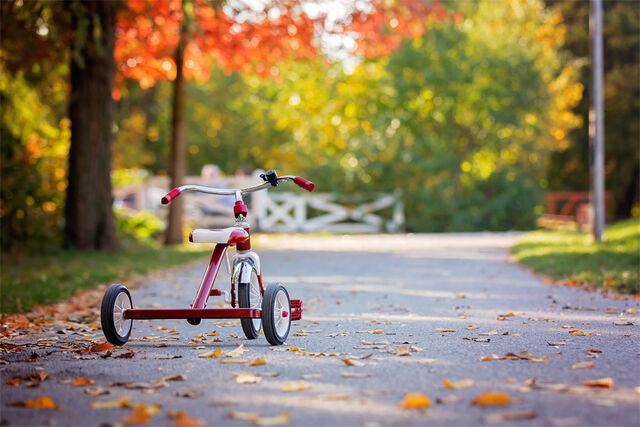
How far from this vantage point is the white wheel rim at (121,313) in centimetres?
702

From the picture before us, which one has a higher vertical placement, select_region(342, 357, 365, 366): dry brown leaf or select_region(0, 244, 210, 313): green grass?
select_region(0, 244, 210, 313): green grass

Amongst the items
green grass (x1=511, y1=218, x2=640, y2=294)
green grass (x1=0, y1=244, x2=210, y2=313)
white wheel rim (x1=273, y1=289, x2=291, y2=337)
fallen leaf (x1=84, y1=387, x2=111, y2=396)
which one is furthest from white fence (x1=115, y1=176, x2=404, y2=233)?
fallen leaf (x1=84, y1=387, x2=111, y2=396)

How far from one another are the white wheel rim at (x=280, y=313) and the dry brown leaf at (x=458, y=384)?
1.95m

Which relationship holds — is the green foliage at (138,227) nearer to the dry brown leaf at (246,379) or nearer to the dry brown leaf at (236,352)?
the dry brown leaf at (236,352)

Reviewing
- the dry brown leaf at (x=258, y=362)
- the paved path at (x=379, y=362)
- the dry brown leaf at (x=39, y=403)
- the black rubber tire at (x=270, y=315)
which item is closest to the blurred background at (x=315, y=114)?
the paved path at (x=379, y=362)

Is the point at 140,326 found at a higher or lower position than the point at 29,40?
lower

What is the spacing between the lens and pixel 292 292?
11.5 m

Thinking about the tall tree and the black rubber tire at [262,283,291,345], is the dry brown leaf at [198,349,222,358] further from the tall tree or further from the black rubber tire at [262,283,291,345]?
the tall tree

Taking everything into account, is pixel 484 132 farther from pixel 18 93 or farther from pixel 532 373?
pixel 532 373

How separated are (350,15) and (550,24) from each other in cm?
2003

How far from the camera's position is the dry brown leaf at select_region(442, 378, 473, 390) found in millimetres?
5188

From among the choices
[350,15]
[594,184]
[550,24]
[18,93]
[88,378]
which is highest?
[550,24]

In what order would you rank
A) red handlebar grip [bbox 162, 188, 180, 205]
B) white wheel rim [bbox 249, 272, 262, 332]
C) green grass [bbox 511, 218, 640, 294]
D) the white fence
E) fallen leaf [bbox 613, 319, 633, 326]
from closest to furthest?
red handlebar grip [bbox 162, 188, 180, 205]
white wheel rim [bbox 249, 272, 262, 332]
fallen leaf [bbox 613, 319, 633, 326]
green grass [bbox 511, 218, 640, 294]
the white fence

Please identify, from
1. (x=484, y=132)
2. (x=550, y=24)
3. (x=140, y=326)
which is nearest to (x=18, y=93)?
(x=140, y=326)
